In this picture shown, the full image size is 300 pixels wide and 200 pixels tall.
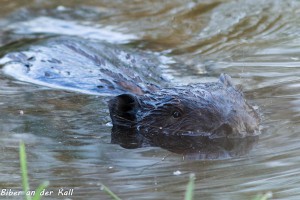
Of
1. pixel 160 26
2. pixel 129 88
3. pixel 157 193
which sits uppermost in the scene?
pixel 160 26

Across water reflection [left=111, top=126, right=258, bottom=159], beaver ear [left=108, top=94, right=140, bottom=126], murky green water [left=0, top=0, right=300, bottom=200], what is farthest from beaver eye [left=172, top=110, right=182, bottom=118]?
murky green water [left=0, top=0, right=300, bottom=200]

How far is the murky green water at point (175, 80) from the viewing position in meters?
3.92

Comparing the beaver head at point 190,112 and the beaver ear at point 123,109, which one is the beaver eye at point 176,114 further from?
the beaver ear at point 123,109

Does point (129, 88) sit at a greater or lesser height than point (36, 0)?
lesser

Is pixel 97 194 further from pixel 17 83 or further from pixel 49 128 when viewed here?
pixel 17 83

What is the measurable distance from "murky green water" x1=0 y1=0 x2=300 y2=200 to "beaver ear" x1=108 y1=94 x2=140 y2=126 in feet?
0.34

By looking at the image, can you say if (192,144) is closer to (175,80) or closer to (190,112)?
(190,112)

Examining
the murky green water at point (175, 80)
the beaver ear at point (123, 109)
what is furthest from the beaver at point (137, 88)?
the murky green water at point (175, 80)

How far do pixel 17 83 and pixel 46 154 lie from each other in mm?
2218

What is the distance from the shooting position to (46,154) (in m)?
4.59

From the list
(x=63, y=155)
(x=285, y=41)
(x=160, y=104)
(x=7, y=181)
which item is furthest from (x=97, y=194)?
(x=285, y=41)

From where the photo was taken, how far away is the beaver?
5.00 meters

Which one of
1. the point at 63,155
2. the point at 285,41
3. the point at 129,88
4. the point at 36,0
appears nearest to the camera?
the point at 63,155

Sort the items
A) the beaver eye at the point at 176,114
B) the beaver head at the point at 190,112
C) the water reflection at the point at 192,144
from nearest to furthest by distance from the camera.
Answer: the water reflection at the point at 192,144, the beaver head at the point at 190,112, the beaver eye at the point at 176,114
